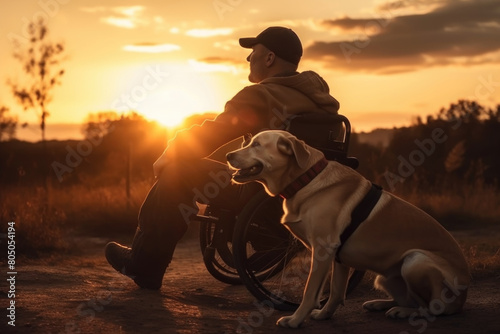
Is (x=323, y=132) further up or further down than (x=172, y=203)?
further up

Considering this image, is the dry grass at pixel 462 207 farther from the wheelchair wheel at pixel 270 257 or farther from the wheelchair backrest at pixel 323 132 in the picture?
the wheelchair backrest at pixel 323 132

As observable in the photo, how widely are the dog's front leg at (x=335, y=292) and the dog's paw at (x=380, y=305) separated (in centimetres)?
36

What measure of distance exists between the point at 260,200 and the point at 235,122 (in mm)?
630

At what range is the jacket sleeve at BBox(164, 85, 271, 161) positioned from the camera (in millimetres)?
5219

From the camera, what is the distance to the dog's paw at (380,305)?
194 inches

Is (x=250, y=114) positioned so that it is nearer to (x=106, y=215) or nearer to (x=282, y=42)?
(x=282, y=42)

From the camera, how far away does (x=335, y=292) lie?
15.4 ft

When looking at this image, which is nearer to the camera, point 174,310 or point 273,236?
point 174,310

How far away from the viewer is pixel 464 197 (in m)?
13.5

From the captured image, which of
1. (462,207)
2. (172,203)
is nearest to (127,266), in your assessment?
(172,203)

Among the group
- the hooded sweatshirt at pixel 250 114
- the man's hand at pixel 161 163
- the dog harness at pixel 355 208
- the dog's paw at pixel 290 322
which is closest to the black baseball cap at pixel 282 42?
the hooded sweatshirt at pixel 250 114

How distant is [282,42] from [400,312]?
2363 millimetres

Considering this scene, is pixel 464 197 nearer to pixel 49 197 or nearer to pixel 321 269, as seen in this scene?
pixel 49 197

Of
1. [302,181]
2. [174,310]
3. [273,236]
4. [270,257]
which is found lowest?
[174,310]
